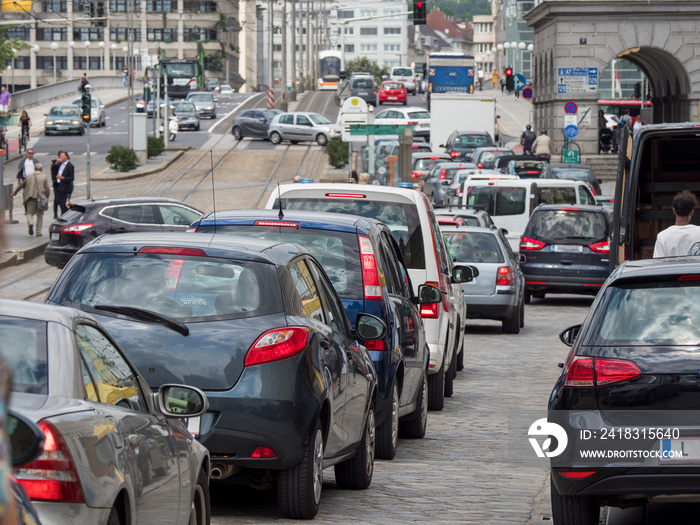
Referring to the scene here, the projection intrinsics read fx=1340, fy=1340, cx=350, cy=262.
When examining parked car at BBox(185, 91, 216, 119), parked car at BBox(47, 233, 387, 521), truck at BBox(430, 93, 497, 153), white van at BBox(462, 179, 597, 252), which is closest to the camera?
parked car at BBox(47, 233, 387, 521)

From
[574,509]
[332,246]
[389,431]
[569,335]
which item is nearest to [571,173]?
[389,431]

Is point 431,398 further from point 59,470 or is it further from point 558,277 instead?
point 558,277

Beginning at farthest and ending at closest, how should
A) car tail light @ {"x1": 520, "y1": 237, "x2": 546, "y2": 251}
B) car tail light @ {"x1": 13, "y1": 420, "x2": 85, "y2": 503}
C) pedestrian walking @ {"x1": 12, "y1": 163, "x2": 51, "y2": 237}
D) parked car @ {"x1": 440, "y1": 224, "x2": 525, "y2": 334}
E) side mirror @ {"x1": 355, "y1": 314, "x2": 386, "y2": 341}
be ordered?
1. pedestrian walking @ {"x1": 12, "y1": 163, "x2": 51, "y2": 237}
2. car tail light @ {"x1": 520, "y1": 237, "x2": 546, "y2": 251}
3. parked car @ {"x1": 440, "y1": 224, "x2": 525, "y2": 334}
4. side mirror @ {"x1": 355, "y1": 314, "x2": 386, "y2": 341}
5. car tail light @ {"x1": 13, "y1": 420, "x2": 85, "y2": 503}

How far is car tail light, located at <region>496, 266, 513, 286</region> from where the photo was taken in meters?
20.2

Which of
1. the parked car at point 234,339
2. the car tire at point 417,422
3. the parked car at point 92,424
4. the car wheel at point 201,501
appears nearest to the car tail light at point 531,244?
the car tire at point 417,422

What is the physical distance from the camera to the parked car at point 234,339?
6699 millimetres

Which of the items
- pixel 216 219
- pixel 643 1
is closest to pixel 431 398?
pixel 216 219

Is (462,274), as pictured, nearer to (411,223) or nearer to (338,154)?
(411,223)

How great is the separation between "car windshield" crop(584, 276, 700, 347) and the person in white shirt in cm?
491

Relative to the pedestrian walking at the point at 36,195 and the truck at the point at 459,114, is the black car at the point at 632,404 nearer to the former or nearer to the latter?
the pedestrian walking at the point at 36,195

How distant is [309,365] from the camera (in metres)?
6.91

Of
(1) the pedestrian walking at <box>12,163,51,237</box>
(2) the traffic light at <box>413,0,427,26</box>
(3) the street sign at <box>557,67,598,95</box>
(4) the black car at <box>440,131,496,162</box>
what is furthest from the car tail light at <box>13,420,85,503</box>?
(3) the street sign at <box>557,67,598,95</box>

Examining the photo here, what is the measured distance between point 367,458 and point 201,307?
6.31 feet

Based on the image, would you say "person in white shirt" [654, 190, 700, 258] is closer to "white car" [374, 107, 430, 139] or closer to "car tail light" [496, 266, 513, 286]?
"car tail light" [496, 266, 513, 286]
